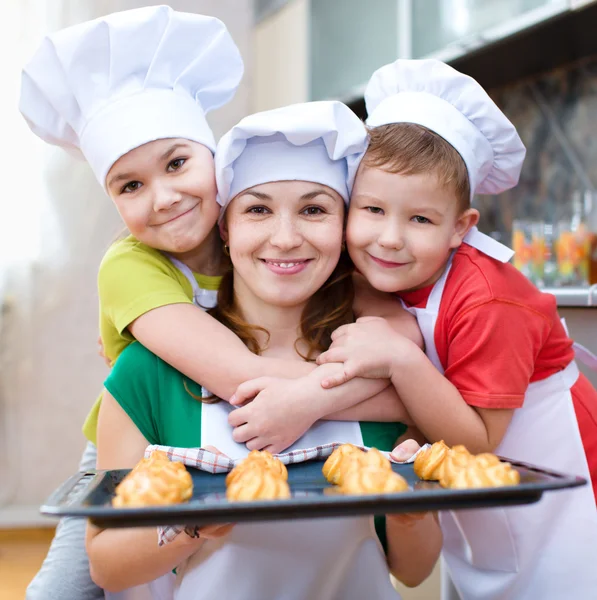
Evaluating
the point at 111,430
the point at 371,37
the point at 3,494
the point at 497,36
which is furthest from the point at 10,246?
the point at 111,430

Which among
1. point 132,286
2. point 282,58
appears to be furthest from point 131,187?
point 282,58

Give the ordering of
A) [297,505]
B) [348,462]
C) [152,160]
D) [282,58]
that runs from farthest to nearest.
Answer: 1. [282,58]
2. [152,160]
3. [348,462]
4. [297,505]

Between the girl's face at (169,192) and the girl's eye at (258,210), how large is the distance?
92mm

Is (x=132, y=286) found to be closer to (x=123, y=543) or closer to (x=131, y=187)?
(x=131, y=187)

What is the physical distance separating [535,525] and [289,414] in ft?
1.46

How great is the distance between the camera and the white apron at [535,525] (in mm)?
1147

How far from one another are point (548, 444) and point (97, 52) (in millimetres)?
976

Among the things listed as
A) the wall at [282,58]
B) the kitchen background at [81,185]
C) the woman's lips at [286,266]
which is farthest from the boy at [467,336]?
the wall at [282,58]

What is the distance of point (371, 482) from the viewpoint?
77 centimetres

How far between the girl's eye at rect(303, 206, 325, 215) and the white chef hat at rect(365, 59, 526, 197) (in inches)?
7.6

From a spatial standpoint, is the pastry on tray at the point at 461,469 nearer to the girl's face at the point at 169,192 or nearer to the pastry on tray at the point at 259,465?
the pastry on tray at the point at 259,465

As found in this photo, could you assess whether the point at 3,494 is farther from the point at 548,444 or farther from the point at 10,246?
the point at 548,444

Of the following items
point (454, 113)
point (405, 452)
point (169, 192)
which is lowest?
point (405, 452)

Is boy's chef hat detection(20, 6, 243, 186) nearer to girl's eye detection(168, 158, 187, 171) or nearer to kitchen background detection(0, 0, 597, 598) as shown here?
girl's eye detection(168, 158, 187, 171)
